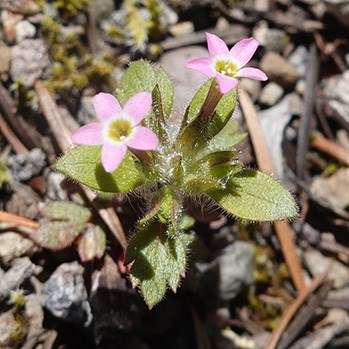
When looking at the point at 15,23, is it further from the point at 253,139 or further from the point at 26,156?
the point at 253,139

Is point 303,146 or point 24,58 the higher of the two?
point 24,58

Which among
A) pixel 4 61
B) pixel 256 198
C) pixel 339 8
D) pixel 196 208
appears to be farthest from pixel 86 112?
pixel 339 8

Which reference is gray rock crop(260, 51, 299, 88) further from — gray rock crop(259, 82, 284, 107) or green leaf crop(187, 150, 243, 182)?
green leaf crop(187, 150, 243, 182)

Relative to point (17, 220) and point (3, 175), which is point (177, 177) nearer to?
point (17, 220)

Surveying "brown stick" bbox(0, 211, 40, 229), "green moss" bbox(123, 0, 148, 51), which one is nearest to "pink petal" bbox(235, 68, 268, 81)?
"brown stick" bbox(0, 211, 40, 229)

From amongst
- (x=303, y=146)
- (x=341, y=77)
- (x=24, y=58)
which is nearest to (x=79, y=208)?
(x=24, y=58)
